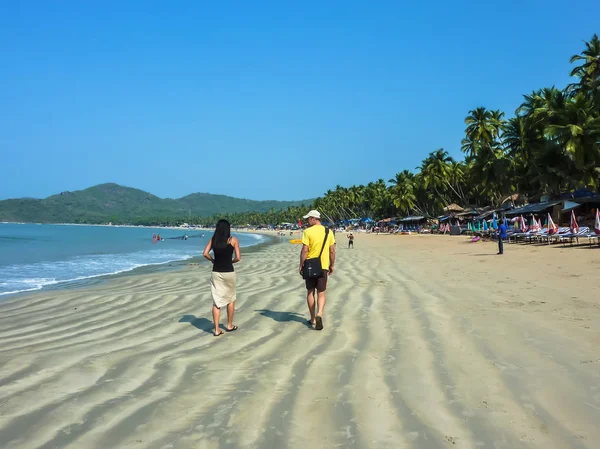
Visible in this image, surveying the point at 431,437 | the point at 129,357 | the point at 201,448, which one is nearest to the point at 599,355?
the point at 431,437

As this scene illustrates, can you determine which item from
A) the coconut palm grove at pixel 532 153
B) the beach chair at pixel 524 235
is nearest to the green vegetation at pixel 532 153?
the coconut palm grove at pixel 532 153

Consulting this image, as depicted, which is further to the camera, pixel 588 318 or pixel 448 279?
pixel 448 279

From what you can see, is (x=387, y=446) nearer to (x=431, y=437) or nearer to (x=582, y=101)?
(x=431, y=437)

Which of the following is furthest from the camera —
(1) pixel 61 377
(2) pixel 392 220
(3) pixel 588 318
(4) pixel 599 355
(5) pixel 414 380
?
(2) pixel 392 220

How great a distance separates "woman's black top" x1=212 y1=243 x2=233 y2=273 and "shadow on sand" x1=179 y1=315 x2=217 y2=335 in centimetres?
80

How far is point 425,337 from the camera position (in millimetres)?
5273

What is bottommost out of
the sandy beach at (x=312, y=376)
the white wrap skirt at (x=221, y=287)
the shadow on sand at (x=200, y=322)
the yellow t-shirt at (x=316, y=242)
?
the shadow on sand at (x=200, y=322)

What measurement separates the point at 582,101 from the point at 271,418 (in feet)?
109

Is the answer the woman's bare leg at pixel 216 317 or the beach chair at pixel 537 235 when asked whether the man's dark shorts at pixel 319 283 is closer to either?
the woman's bare leg at pixel 216 317

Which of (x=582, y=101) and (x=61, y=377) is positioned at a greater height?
(x=582, y=101)

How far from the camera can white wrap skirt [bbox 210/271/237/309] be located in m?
5.76

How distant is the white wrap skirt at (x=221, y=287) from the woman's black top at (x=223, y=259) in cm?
6

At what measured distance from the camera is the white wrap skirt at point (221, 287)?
5.76m

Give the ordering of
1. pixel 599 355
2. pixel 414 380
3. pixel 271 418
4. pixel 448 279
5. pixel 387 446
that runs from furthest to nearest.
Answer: pixel 448 279, pixel 599 355, pixel 414 380, pixel 271 418, pixel 387 446
